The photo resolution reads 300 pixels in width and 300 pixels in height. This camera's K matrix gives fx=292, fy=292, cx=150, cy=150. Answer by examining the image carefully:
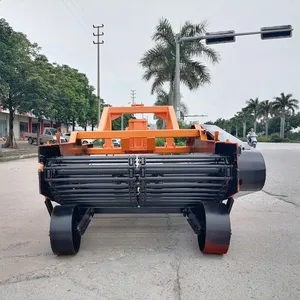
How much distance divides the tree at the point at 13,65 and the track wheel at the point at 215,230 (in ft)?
45.7

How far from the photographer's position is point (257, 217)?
5148mm

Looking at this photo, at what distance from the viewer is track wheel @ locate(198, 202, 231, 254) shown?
3.30 metres

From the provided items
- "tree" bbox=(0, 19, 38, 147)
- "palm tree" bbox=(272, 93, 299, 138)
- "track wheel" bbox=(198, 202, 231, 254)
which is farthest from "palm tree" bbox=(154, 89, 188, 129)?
"palm tree" bbox=(272, 93, 299, 138)

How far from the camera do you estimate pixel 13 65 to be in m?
16.5

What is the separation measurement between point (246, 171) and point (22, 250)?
302cm

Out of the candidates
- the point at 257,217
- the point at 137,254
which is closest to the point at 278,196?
the point at 257,217

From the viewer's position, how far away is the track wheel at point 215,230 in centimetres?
330

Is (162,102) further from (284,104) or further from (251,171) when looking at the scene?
(284,104)

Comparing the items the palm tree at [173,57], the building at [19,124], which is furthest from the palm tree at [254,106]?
the palm tree at [173,57]

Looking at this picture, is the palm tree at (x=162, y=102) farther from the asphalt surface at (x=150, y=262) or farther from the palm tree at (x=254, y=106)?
the palm tree at (x=254, y=106)

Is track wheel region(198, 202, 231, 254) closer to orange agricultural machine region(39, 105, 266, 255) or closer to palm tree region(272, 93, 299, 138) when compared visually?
orange agricultural machine region(39, 105, 266, 255)

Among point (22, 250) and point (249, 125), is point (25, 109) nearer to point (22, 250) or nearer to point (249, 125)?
point (22, 250)

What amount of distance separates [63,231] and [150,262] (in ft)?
3.44

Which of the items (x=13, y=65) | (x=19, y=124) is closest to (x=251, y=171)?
(x=13, y=65)
